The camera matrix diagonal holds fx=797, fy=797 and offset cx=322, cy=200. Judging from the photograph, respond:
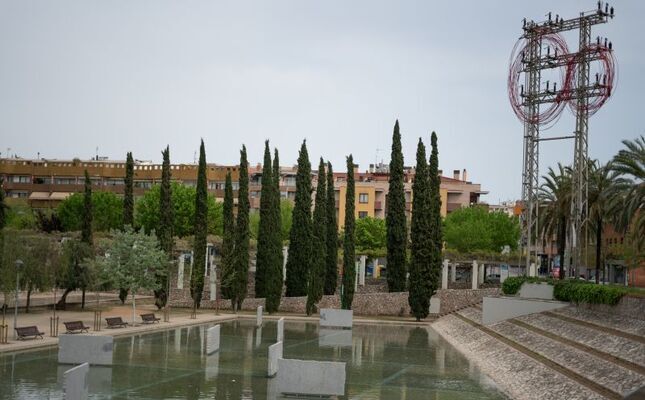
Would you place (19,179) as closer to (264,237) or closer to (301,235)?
(301,235)

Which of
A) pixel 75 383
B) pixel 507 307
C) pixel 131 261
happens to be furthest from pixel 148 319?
pixel 75 383

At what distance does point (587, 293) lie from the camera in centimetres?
3338

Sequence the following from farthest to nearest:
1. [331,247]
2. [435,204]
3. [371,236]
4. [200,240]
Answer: [371,236] → [331,247] → [435,204] → [200,240]

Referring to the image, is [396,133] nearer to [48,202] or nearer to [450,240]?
[450,240]

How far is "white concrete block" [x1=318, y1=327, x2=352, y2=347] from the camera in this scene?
35.6m

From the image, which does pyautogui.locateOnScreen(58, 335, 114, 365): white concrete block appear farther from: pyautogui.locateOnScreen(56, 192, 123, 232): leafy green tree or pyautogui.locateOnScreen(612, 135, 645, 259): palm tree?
pyautogui.locateOnScreen(56, 192, 123, 232): leafy green tree

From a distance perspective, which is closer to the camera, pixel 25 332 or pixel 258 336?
pixel 25 332

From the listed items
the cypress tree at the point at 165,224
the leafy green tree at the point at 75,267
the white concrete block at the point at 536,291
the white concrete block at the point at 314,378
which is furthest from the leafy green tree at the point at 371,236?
the white concrete block at the point at 314,378

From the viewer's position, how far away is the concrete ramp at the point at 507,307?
Result: 39.9m

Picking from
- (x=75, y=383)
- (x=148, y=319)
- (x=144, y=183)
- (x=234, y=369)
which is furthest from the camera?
(x=144, y=183)

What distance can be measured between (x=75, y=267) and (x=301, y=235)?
16.4 m

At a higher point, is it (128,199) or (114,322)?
(128,199)

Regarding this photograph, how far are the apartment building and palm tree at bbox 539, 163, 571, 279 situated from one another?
4726 cm

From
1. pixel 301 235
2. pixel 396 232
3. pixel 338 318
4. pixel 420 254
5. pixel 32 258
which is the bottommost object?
pixel 338 318
